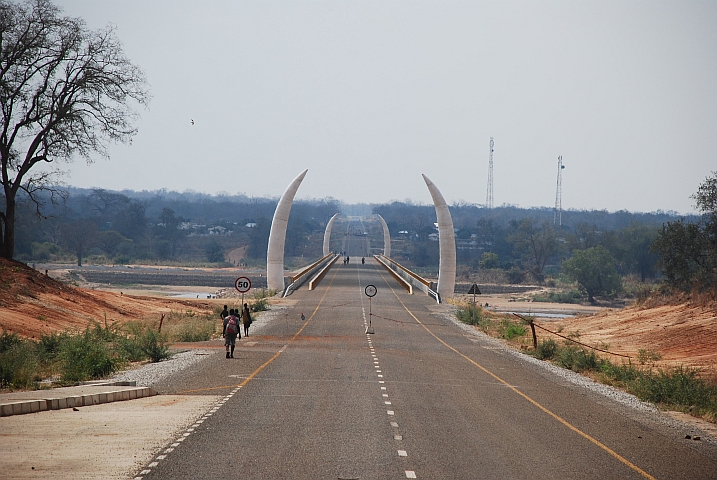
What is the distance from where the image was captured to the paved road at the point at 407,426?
32.0ft

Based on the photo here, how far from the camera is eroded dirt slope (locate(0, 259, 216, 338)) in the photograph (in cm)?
2839

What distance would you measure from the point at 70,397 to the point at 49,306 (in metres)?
21.0

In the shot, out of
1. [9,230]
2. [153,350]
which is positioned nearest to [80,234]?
[9,230]

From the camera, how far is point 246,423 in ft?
40.7

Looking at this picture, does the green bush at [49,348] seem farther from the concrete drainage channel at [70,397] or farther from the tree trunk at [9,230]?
the tree trunk at [9,230]

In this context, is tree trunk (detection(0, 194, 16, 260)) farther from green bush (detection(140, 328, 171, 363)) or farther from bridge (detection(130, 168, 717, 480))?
green bush (detection(140, 328, 171, 363))

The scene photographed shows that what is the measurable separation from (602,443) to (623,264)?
124m

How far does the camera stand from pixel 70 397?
1358 cm

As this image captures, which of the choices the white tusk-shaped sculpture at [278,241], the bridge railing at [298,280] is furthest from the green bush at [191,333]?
the white tusk-shaped sculpture at [278,241]

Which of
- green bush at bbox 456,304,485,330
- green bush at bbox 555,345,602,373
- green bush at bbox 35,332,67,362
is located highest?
green bush at bbox 35,332,67,362

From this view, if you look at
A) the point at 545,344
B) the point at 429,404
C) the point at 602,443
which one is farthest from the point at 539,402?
the point at 545,344

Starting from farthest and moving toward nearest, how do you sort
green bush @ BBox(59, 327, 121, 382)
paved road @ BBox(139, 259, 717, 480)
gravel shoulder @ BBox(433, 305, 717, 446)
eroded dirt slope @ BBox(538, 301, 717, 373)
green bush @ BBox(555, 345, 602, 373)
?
eroded dirt slope @ BBox(538, 301, 717, 373), green bush @ BBox(555, 345, 602, 373), green bush @ BBox(59, 327, 121, 382), gravel shoulder @ BBox(433, 305, 717, 446), paved road @ BBox(139, 259, 717, 480)

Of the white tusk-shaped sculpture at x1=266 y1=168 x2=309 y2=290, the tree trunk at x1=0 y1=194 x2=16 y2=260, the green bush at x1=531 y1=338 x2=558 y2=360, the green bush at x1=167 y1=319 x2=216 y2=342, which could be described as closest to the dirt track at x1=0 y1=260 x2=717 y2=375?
the tree trunk at x1=0 y1=194 x2=16 y2=260

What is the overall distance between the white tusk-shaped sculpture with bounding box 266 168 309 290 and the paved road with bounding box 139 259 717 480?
1371 inches
